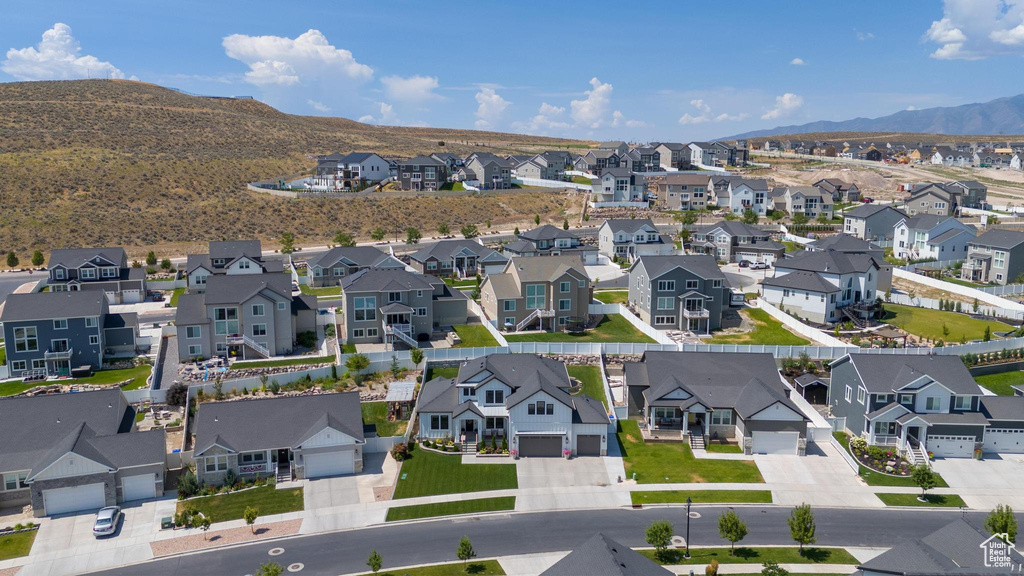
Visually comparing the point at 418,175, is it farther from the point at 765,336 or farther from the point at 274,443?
the point at 274,443

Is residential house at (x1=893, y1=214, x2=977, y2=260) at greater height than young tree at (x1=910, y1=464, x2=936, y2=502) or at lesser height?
Answer: greater

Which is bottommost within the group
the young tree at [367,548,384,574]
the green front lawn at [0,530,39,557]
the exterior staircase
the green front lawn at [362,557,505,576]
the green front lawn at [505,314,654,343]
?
the green front lawn at [362,557,505,576]

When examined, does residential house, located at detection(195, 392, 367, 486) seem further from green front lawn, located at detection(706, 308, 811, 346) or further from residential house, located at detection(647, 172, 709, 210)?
residential house, located at detection(647, 172, 709, 210)

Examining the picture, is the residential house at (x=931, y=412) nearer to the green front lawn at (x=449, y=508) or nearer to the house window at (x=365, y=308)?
the green front lawn at (x=449, y=508)

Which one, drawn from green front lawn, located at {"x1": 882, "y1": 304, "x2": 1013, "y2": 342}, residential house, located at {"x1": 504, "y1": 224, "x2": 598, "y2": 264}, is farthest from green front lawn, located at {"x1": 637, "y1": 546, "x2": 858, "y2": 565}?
residential house, located at {"x1": 504, "y1": 224, "x2": 598, "y2": 264}

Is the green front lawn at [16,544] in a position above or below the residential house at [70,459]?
below

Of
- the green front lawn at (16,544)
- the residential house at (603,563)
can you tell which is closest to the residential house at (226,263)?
the green front lawn at (16,544)

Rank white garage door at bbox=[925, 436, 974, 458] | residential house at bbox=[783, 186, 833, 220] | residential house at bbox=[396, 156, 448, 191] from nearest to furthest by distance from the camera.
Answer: white garage door at bbox=[925, 436, 974, 458] → residential house at bbox=[783, 186, 833, 220] → residential house at bbox=[396, 156, 448, 191]

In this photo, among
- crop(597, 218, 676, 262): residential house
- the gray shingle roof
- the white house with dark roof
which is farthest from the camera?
crop(597, 218, 676, 262): residential house
